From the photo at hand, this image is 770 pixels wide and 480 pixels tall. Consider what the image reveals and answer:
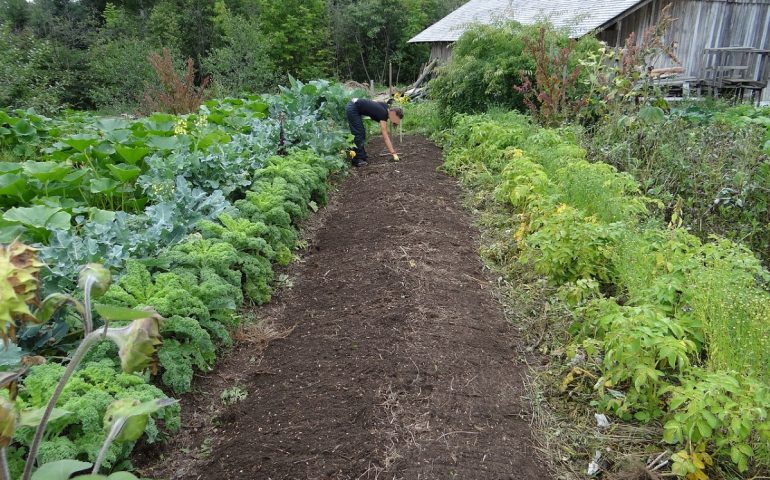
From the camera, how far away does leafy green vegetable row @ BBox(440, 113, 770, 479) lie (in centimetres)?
224

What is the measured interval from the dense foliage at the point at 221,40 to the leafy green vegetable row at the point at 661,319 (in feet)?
50.7

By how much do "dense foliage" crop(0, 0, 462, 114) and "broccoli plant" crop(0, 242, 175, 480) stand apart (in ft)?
57.4

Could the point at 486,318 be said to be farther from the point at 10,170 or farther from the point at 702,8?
the point at 702,8

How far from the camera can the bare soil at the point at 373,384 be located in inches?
102

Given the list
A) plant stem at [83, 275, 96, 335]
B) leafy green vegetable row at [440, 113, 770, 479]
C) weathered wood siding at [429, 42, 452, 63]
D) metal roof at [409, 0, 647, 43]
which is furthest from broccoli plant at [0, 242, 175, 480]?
weathered wood siding at [429, 42, 452, 63]

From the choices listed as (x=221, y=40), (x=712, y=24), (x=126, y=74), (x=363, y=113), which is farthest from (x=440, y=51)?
(x=363, y=113)

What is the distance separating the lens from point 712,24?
42.9ft

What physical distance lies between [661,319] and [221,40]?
2585 centimetres

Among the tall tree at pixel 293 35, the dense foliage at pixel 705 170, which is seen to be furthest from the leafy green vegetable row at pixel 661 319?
the tall tree at pixel 293 35

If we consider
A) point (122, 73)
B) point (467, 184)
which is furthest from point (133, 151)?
point (122, 73)

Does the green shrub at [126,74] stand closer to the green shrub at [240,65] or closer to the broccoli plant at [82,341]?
the green shrub at [240,65]

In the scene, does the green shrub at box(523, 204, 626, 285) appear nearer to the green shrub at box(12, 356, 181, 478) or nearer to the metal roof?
the green shrub at box(12, 356, 181, 478)

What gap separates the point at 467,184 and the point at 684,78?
9715 millimetres

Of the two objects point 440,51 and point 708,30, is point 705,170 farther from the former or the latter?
point 440,51
